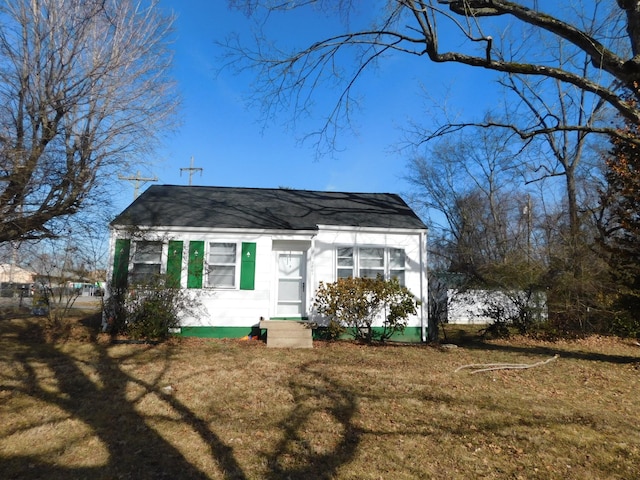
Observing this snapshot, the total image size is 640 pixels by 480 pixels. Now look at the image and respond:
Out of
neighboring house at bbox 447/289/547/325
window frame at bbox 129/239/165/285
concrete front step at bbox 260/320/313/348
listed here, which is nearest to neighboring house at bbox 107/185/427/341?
window frame at bbox 129/239/165/285

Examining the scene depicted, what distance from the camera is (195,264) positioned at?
36.2 ft

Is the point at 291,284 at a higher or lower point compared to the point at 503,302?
higher

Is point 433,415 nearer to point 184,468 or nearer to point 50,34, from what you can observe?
point 184,468

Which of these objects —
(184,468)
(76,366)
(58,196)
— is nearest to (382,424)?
(184,468)

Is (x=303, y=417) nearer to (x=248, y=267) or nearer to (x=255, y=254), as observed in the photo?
(x=248, y=267)

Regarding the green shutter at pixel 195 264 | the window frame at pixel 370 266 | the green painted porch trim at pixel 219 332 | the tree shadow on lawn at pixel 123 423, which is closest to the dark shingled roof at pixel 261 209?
the green shutter at pixel 195 264

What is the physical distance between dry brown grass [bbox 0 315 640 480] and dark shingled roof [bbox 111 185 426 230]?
4.05m

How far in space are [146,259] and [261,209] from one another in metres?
3.81

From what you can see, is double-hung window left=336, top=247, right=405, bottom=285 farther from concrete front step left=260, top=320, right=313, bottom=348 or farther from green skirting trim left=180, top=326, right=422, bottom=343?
concrete front step left=260, top=320, right=313, bottom=348

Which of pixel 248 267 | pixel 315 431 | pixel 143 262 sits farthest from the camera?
pixel 248 267

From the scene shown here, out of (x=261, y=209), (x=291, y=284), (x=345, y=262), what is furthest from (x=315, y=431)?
(x=261, y=209)

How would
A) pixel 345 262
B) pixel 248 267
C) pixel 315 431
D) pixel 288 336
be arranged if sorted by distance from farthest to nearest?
pixel 345 262 < pixel 248 267 < pixel 288 336 < pixel 315 431

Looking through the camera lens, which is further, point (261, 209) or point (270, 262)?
point (261, 209)

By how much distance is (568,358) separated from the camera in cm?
942
